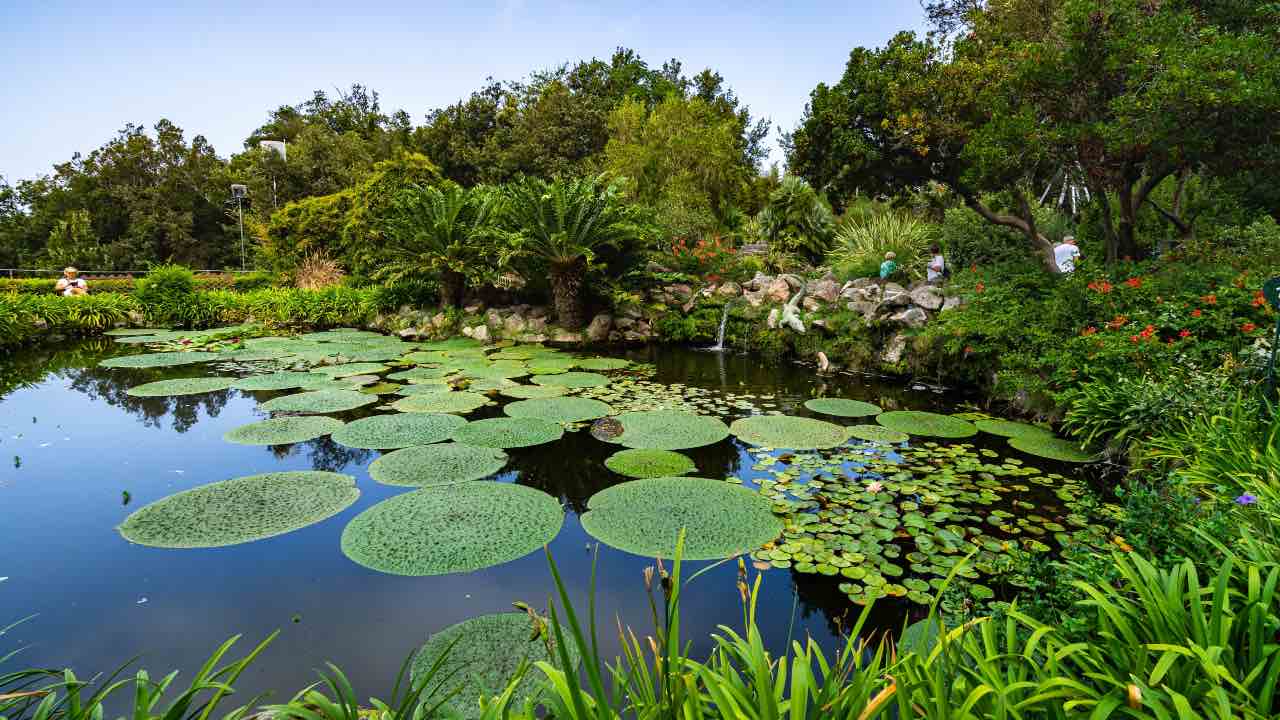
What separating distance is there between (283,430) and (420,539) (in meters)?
2.72

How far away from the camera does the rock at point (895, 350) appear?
740 centimetres

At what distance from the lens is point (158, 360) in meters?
7.97

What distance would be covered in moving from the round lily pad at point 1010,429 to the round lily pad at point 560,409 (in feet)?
11.6

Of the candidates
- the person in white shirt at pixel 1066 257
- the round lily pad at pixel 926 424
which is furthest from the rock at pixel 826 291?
the round lily pad at pixel 926 424

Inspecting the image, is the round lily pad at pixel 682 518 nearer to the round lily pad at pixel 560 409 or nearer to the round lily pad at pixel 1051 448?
the round lily pad at pixel 560 409

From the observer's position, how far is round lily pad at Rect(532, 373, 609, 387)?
22.6 ft

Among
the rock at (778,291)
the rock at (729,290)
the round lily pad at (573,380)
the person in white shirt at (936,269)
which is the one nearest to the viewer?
the round lily pad at (573,380)

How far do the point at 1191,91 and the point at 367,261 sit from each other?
15235 millimetres

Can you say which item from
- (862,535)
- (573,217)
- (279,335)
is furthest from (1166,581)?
(279,335)

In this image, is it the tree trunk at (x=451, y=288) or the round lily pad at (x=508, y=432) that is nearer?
the round lily pad at (x=508, y=432)

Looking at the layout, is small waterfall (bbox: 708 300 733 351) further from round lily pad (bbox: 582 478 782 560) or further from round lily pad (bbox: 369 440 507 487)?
round lily pad (bbox: 582 478 782 560)

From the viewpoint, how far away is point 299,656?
2.30 meters

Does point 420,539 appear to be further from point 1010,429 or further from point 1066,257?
point 1066,257

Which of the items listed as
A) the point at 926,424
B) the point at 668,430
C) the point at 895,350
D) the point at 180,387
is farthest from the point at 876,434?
the point at 180,387
